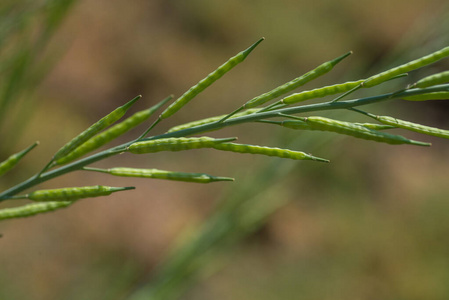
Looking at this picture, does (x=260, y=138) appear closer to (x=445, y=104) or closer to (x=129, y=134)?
(x=129, y=134)

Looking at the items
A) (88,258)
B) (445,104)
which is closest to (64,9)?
(88,258)

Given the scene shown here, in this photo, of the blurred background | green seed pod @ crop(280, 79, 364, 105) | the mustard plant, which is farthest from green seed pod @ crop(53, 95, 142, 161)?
the blurred background

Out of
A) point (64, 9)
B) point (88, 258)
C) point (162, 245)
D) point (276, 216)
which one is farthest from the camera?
point (276, 216)

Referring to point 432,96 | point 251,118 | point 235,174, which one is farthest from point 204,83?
point 235,174

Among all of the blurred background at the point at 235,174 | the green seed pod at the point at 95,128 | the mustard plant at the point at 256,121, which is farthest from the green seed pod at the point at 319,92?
the blurred background at the point at 235,174

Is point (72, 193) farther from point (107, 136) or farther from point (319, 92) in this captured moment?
point (319, 92)

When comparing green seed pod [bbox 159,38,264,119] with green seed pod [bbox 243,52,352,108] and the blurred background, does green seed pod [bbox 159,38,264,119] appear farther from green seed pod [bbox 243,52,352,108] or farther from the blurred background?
the blurred background

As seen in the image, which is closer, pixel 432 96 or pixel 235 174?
pixel 432 96

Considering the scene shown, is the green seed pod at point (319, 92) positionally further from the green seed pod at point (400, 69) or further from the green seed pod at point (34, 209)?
the green seed pod at point (34, 209)
